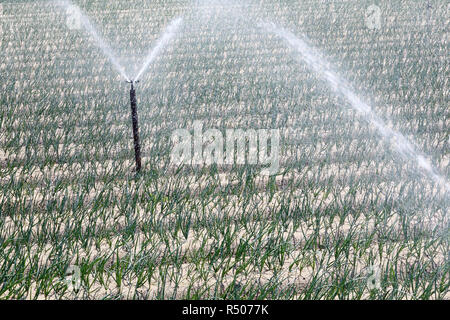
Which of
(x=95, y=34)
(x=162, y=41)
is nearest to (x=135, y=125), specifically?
(x=162, y=41)

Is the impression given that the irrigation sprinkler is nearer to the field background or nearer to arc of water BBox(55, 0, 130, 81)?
the field background

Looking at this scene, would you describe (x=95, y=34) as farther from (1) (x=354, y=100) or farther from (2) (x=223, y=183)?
(2) (x=223, y=183)

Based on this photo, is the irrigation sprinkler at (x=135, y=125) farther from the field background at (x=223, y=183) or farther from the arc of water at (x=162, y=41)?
the arc of water at (x=162, y=41)

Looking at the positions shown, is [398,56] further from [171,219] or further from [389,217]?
[171,219]

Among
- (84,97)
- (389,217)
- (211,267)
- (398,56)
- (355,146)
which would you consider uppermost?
(398,56)

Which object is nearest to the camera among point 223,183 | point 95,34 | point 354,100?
point 223,183

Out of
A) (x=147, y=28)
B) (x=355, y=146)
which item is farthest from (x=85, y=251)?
(x=147, y=28)

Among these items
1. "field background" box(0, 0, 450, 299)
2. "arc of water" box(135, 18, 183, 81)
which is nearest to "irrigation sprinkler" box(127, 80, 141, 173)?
"field background" box(0, 0, 450, 299)
